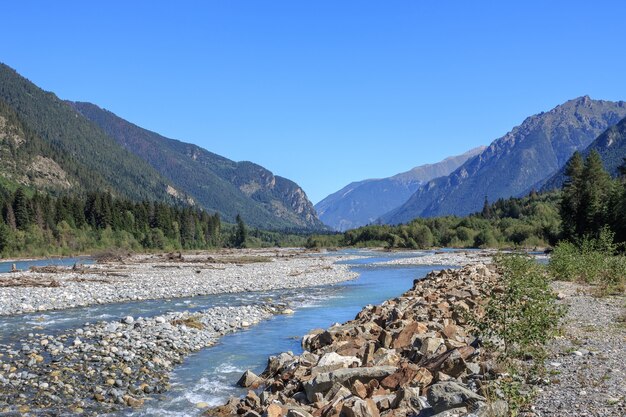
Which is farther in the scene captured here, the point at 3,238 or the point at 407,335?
the point at 3,238

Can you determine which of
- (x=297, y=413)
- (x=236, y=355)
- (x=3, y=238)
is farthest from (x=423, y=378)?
(x=3, y=238)

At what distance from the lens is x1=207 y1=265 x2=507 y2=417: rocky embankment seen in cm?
893

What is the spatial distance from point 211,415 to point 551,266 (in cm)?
2651

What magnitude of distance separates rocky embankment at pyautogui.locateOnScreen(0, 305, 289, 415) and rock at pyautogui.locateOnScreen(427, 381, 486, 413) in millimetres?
7263

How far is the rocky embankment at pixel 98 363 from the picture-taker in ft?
40.5

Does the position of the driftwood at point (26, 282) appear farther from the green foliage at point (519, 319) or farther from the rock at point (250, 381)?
the green foliage at point (519, 319)

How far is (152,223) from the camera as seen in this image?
129 m

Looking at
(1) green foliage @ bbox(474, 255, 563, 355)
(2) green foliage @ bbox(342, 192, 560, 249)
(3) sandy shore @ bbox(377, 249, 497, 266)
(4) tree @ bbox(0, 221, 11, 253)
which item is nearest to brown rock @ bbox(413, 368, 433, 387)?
(1) green foliage @ bbox(474, 255, 563, 355)

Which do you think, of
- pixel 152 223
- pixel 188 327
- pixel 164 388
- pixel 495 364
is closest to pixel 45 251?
pixel 152 223

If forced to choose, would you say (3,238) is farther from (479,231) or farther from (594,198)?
(479,231)

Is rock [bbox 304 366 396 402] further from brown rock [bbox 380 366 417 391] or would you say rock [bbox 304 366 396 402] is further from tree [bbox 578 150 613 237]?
tree [bbox 578 150 613 237]

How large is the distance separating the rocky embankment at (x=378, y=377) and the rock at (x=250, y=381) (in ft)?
0.09

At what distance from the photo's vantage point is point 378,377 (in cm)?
1122

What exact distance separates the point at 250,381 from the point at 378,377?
13.9ft
